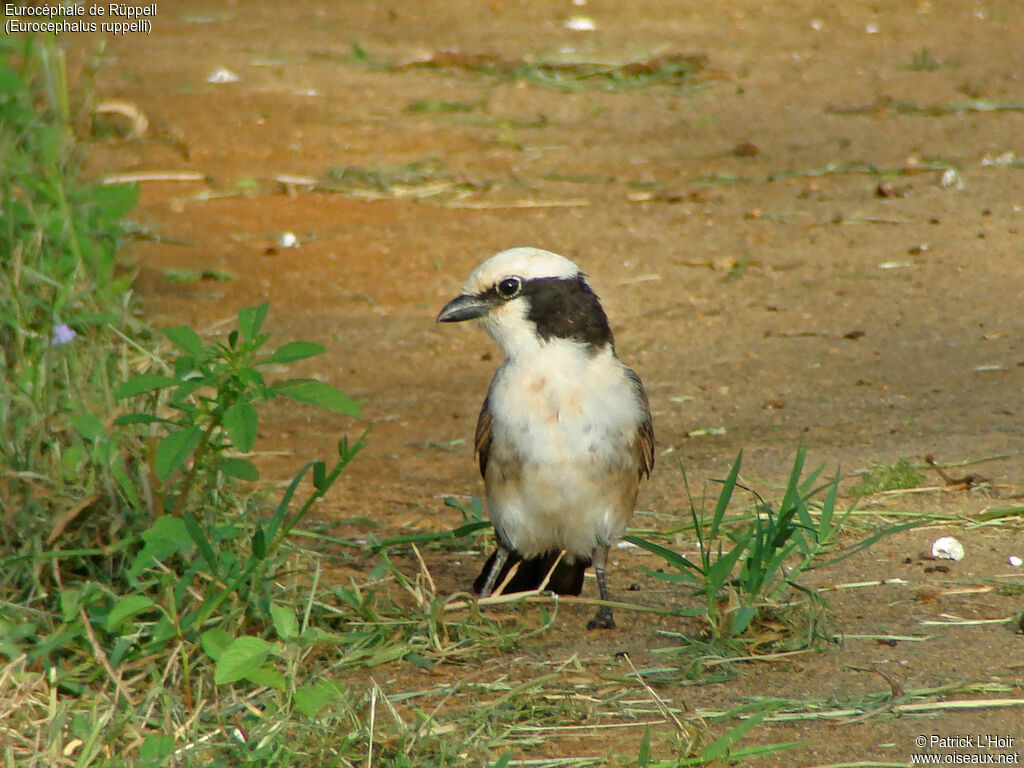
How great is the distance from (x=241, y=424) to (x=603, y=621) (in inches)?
49.3

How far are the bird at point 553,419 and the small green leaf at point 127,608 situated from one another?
119 centimetres

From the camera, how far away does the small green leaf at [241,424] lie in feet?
11.1

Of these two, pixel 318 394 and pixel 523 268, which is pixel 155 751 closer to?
pixel 318 394

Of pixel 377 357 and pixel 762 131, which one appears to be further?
pixel 762 131

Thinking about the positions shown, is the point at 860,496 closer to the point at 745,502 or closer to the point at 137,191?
the point at 745,502

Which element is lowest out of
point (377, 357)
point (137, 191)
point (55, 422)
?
point (377, 357)

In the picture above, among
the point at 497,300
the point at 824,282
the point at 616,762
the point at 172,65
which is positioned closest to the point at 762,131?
the point at 824,282

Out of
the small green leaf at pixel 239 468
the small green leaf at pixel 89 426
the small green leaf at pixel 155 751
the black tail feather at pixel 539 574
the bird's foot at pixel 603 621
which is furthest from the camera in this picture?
the black tail feather at pixel 539 574

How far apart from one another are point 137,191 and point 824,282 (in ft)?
11.7

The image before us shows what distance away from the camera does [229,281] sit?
7.54 metres

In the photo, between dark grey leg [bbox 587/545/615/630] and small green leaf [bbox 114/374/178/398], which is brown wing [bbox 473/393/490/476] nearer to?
dark grey leg [bbox 587/545/615/630]

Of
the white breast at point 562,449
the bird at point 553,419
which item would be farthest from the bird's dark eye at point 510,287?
the white breast at point 562,449

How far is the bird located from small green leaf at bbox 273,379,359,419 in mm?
680

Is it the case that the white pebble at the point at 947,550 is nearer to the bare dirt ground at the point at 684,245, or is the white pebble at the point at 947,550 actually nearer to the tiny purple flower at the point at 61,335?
the bare dirt ground at the point at 684,245
